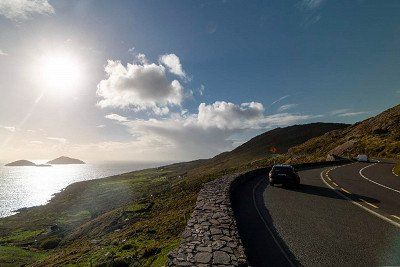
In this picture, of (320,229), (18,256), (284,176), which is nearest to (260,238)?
(320,229)

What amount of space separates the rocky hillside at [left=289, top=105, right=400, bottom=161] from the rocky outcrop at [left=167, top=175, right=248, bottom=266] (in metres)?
63.5

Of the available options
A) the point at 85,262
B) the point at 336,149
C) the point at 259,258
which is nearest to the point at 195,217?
the point at 259,258

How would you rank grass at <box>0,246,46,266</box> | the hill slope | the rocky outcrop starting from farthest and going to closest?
the hill slope < grass at <box>0,246,46,266</box> < the rocky outcrop

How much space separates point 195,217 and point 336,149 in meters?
83.2

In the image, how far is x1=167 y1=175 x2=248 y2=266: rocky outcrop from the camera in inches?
281

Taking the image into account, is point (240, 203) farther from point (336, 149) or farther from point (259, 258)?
point (336, 149)

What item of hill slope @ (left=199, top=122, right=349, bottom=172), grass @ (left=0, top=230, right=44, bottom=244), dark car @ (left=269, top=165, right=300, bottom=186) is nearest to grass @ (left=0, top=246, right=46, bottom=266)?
grass @ (left=0, top=230, right=44, bottom=244)

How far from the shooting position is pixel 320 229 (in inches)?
436

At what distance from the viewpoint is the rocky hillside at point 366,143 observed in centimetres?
7356

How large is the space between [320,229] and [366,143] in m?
81.1

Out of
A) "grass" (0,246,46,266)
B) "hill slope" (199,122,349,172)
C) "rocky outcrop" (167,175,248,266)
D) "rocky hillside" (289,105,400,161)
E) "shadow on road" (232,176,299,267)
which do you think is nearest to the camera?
"rocky outcrop" (167,175,248,266)

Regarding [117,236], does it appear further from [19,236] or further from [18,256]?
[19,236]

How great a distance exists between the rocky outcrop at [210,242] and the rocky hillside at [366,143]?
208 feet

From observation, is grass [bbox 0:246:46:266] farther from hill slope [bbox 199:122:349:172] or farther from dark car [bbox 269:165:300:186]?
hill slope [bbox 199:122:349:172]
